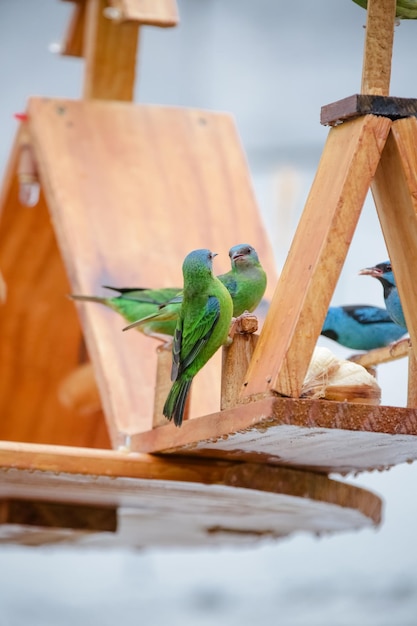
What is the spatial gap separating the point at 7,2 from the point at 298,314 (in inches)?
222

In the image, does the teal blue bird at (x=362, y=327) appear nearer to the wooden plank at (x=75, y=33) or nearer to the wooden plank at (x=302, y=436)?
the wooden plank at (x=302, y=436)

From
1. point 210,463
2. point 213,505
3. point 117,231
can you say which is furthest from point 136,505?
point 117,231


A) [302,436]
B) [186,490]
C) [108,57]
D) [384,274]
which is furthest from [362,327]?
[108,57]

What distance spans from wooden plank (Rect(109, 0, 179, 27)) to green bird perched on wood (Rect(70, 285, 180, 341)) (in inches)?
52.2

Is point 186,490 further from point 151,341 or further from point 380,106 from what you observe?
point 380,106

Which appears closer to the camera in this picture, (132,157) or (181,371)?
(181,371)

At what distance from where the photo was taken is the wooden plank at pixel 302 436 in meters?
2.79

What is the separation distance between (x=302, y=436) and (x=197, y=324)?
1.43 ft

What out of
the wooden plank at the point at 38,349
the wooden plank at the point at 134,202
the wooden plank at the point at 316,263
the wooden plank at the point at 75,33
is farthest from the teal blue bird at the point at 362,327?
the wooden plank at the point at 75,33

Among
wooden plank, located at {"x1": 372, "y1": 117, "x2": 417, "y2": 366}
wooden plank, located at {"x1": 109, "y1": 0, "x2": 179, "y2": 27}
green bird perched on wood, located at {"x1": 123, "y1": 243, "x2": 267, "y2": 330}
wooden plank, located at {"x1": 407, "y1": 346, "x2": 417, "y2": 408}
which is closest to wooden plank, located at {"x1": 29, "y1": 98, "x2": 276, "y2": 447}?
wooden plank, located at {"x1": 109, "y1": 0, "x2": 179, "y2": 27}

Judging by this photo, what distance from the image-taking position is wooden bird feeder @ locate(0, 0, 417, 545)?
2920 mm

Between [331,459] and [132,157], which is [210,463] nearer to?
[331,459]

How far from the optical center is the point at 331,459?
3490 mm

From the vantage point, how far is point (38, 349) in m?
6.03
